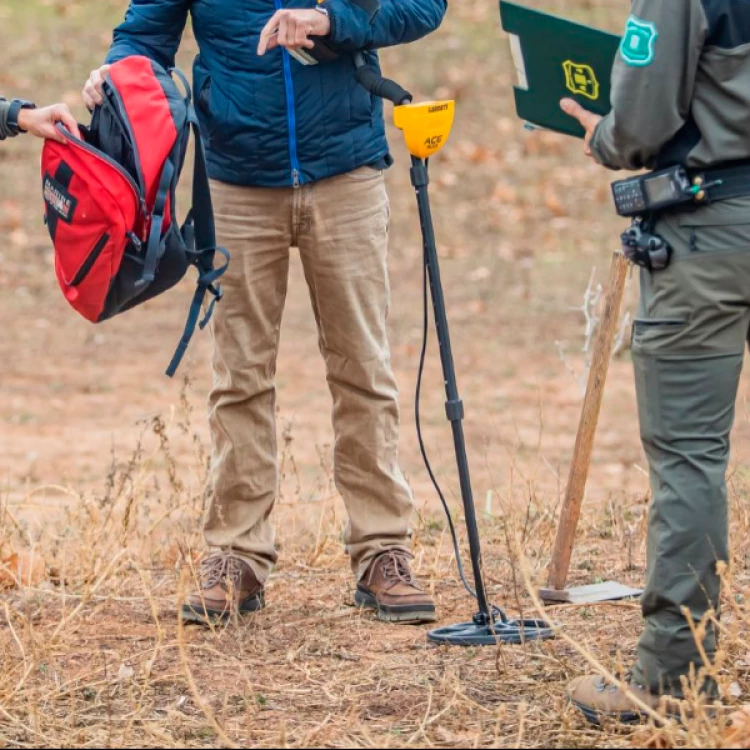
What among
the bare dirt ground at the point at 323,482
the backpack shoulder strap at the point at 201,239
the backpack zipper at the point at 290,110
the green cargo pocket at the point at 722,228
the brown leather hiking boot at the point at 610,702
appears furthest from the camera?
the backpack zipper at the point at 290,110

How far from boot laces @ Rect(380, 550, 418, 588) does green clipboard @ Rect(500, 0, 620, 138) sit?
1.53m

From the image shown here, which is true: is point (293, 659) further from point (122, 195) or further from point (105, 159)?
point (105, 159)

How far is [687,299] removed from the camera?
310cm

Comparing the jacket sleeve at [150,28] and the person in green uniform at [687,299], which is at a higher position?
the jacket sleeve at [150,28]

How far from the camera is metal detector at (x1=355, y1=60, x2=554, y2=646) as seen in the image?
3.82 meters

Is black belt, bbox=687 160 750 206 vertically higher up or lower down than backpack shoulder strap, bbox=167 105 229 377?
higher up

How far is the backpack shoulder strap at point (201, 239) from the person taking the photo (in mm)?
3947

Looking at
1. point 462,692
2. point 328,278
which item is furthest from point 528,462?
point 462,692

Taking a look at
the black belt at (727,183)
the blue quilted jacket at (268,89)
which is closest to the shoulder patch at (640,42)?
the black belt at (727,183)

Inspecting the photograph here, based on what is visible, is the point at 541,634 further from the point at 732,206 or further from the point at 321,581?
the point at 732,206

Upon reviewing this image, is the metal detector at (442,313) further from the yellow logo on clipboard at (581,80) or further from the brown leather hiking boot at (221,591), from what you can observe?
the brown leather hiking boot at (221,591)

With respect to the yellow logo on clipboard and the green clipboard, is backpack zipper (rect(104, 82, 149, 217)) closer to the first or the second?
the green clipboard

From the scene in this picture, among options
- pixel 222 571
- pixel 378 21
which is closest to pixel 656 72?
pixel 378 21

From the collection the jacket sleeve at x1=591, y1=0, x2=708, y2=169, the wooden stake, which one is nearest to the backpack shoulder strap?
the wooden stake
